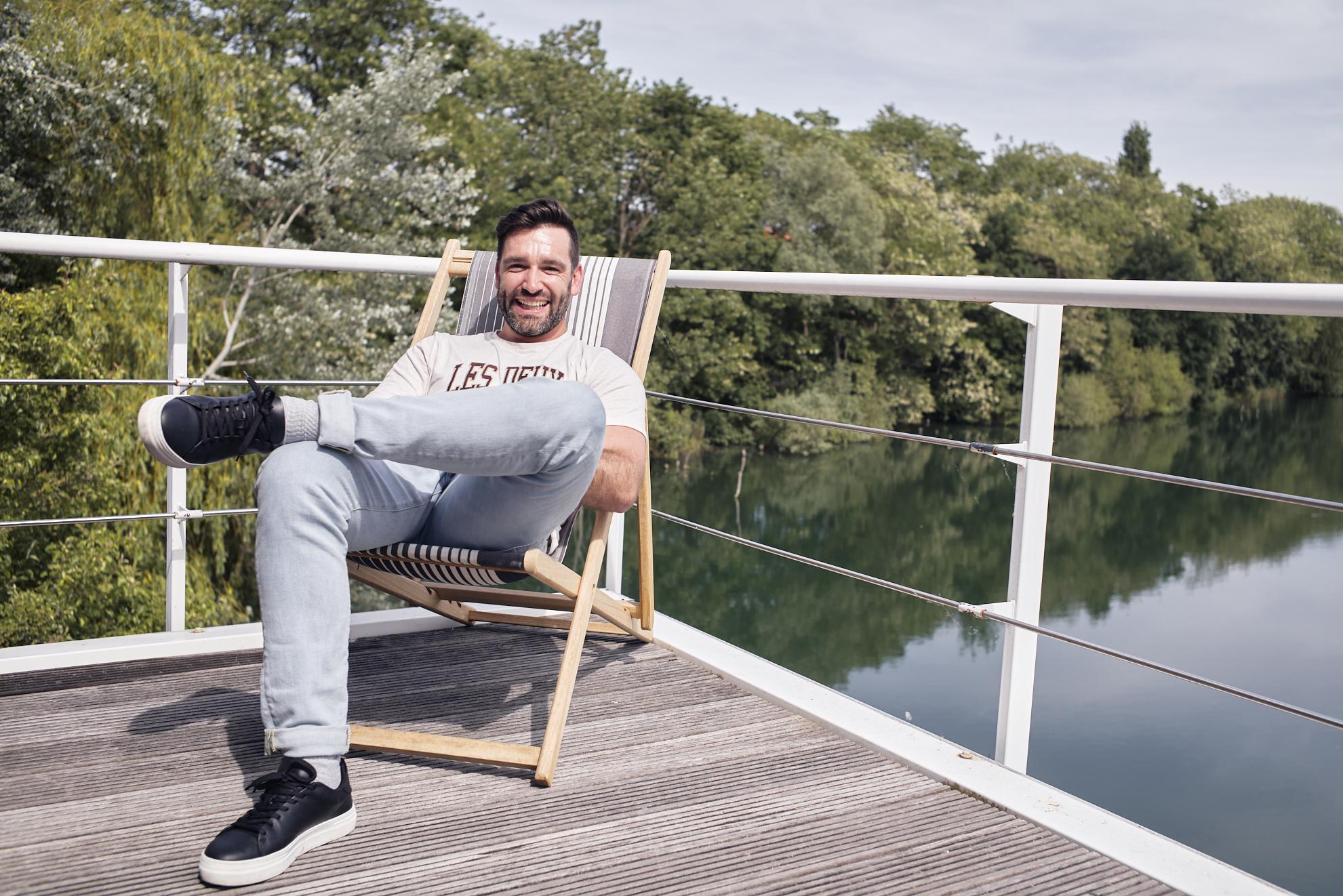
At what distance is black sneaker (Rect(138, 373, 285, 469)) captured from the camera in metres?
1.50

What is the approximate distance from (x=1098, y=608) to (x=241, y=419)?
18.9m

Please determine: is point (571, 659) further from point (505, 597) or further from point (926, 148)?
point (926, 148)

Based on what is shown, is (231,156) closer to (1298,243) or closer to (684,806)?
(684,806)

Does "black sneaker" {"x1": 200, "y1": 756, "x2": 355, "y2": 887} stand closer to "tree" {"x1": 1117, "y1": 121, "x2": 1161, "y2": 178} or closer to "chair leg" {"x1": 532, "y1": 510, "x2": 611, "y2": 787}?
"chair leg" {"x1": 532, "y1": 510, "x2": 611, "y2": 787}

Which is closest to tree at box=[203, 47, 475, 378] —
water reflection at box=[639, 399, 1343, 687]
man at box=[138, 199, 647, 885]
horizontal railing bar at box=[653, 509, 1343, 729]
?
water reflection at box=[639, 399, 1343, 687]

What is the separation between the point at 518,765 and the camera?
6.09 feet

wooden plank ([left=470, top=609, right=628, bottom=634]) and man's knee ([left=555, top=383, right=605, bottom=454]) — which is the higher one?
man's knee ([left=555, top=383, right=605, bottom=454])

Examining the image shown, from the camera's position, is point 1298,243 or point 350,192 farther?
point 1298,243

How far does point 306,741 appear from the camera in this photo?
1.63 m

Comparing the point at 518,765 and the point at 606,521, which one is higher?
the point at 606,521

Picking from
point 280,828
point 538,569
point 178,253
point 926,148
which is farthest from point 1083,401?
point 280,828

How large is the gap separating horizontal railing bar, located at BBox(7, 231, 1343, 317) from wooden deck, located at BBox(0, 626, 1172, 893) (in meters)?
0.79

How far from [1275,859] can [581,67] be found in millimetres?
18832

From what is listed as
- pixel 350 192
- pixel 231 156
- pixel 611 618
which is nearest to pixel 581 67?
pixel 350 192
